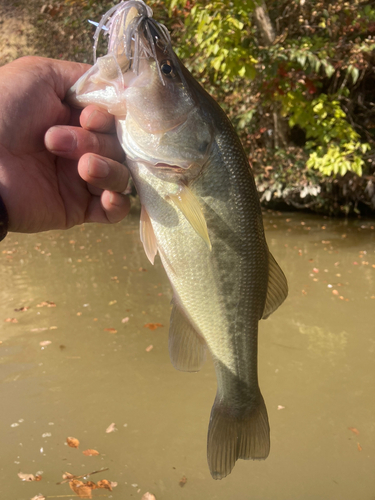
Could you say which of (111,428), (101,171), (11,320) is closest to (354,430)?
(111,428)

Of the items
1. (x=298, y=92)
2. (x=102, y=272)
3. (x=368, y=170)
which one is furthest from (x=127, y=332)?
(x=368, y=170)

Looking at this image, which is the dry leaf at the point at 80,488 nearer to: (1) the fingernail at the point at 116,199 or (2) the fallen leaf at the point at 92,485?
(2) the fallen leaf at the point at 92,485

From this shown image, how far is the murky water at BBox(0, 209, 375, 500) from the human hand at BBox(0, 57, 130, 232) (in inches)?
61.6

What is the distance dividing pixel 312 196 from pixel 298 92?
8.18 ft

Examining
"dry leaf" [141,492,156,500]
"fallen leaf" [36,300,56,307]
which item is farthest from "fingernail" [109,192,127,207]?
"fallen leaf" [36,300,56,307]

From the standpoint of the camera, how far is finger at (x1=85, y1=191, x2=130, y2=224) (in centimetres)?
219

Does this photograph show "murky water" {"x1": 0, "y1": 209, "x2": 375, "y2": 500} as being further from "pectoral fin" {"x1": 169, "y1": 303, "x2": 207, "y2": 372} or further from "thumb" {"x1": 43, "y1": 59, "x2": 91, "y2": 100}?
"thumb" {"x1": 43, "y1": 59, "x2": 91, "y2": 100}

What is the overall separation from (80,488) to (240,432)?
1254 millimetres

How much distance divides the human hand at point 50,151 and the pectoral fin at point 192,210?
0.45 metres

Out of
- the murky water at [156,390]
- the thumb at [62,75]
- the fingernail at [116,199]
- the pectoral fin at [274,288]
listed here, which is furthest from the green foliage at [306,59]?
the pectoral fin at [274,288]

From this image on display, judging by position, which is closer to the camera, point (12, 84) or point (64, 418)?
point (12, 84)

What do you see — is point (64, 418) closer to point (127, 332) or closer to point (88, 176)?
point (127, 332)

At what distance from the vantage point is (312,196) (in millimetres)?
9727

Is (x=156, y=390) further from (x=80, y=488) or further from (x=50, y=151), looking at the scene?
(x=50, y=151)
